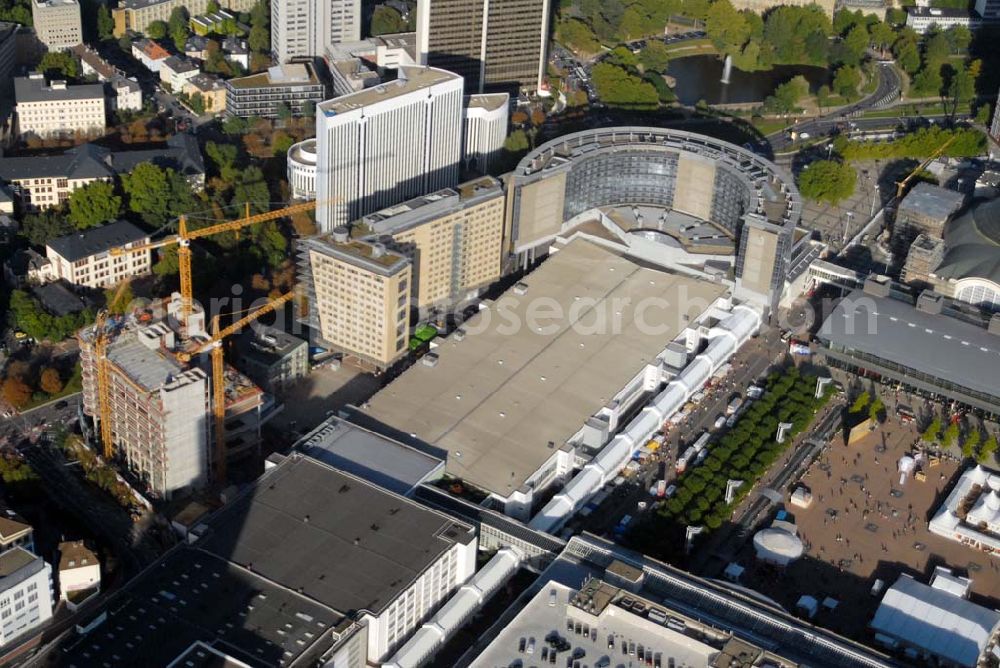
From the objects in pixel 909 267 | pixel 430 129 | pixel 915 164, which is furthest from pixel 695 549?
pixel 915 164

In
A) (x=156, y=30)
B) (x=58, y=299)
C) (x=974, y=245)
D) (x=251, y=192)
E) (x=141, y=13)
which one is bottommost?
(x=58, y=299)

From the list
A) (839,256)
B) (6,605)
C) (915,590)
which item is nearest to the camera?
(6,605)

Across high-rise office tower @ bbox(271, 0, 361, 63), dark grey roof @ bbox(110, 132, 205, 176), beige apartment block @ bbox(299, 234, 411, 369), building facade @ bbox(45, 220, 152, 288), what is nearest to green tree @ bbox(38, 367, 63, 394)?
building facade @ bbox(45, 220, 152, 288)

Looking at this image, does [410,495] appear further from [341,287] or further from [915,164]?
[915,164]

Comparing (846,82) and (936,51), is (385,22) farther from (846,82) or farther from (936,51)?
(936,51)

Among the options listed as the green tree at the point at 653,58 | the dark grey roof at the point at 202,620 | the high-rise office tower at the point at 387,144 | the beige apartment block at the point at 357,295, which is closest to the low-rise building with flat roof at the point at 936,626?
the dark grey roof at the point at 202,620

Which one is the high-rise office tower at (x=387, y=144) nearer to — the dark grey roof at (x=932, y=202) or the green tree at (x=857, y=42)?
the dark grey roof at (x=932, y=202)

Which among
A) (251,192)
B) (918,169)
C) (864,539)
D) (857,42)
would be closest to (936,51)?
(857,42)
